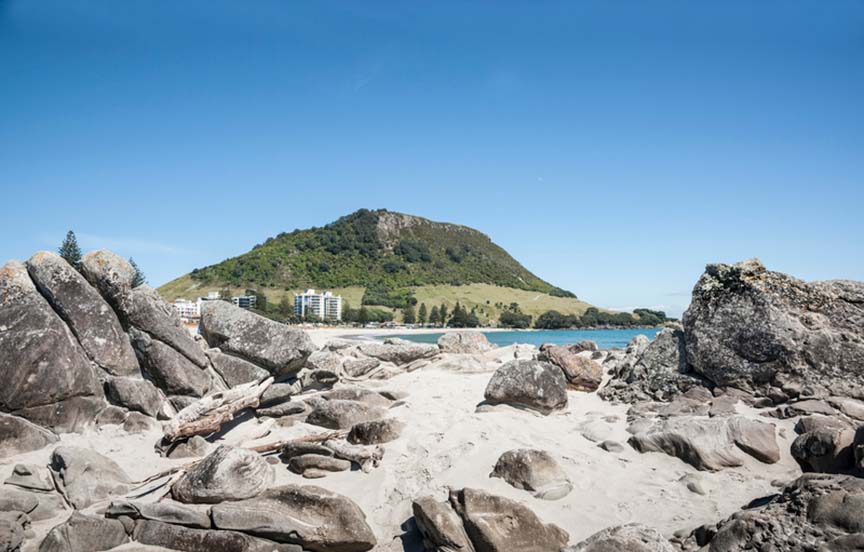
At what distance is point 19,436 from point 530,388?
10089 millimetres

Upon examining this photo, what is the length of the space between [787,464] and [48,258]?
15.3 meters

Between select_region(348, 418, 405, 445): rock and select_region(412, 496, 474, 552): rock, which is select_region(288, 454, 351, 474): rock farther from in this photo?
select_region(412, 496, 474, 552): rock

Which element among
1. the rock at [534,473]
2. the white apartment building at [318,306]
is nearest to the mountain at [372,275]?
the white apartment building at [318,306]

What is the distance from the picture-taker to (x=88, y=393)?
33.9ft

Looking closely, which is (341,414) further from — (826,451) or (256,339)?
(826,451)

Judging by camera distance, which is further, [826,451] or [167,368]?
[167,368]

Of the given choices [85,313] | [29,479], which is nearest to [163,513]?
[29,479]

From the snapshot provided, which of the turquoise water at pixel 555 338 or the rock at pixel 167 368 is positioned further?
the turquoise water at pixel 555 338

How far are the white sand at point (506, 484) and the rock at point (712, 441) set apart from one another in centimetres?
16

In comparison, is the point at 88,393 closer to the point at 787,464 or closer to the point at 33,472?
the point at 33,472

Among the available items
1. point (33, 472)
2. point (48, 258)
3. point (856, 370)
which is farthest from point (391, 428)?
point (856, 370)

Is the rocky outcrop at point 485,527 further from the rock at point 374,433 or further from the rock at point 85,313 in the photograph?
the rock at point 85,313

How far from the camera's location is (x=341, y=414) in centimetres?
1095

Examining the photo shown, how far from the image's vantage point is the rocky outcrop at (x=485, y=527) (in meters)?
5.96
